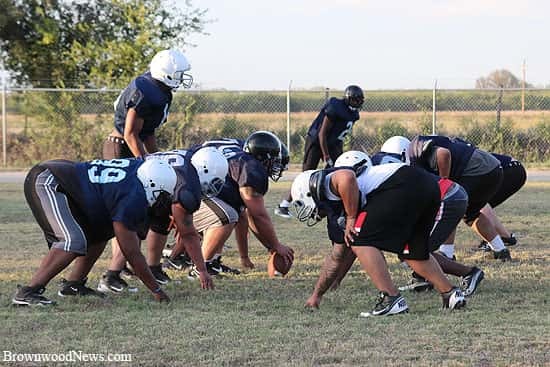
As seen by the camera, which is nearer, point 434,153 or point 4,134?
point 434,153

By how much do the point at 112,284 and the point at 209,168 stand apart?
Answer: 1.15 meters

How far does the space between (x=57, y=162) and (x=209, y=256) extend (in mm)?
1755

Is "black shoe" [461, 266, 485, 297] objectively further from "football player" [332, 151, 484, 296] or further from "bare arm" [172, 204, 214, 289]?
"bare arm" [172, 204, 214, 289]

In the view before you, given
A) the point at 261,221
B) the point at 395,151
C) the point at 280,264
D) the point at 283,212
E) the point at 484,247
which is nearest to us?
the point at 261,221

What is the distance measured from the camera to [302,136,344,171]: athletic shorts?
11539mm

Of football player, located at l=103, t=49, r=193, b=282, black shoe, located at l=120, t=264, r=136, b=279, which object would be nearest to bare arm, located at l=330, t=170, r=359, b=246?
football player, located at l=103, t=49, r=193, b=282

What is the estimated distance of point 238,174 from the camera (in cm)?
702

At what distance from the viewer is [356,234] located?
573 centimetres


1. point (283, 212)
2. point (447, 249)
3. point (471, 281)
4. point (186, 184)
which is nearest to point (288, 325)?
point (186, 184)

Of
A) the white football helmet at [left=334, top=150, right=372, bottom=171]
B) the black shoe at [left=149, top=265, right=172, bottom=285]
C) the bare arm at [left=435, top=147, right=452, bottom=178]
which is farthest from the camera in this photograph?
the bare arm at [left=435, top=147, right=452, bottom=178]

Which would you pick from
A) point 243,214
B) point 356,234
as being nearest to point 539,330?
point 356,234

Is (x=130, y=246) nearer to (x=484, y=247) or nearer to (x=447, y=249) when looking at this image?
(x=447, y=249)

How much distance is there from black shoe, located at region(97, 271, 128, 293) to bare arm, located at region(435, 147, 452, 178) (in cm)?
273

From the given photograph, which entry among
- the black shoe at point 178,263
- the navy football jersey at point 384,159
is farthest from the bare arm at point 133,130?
the navy football jersey at point 384,159
